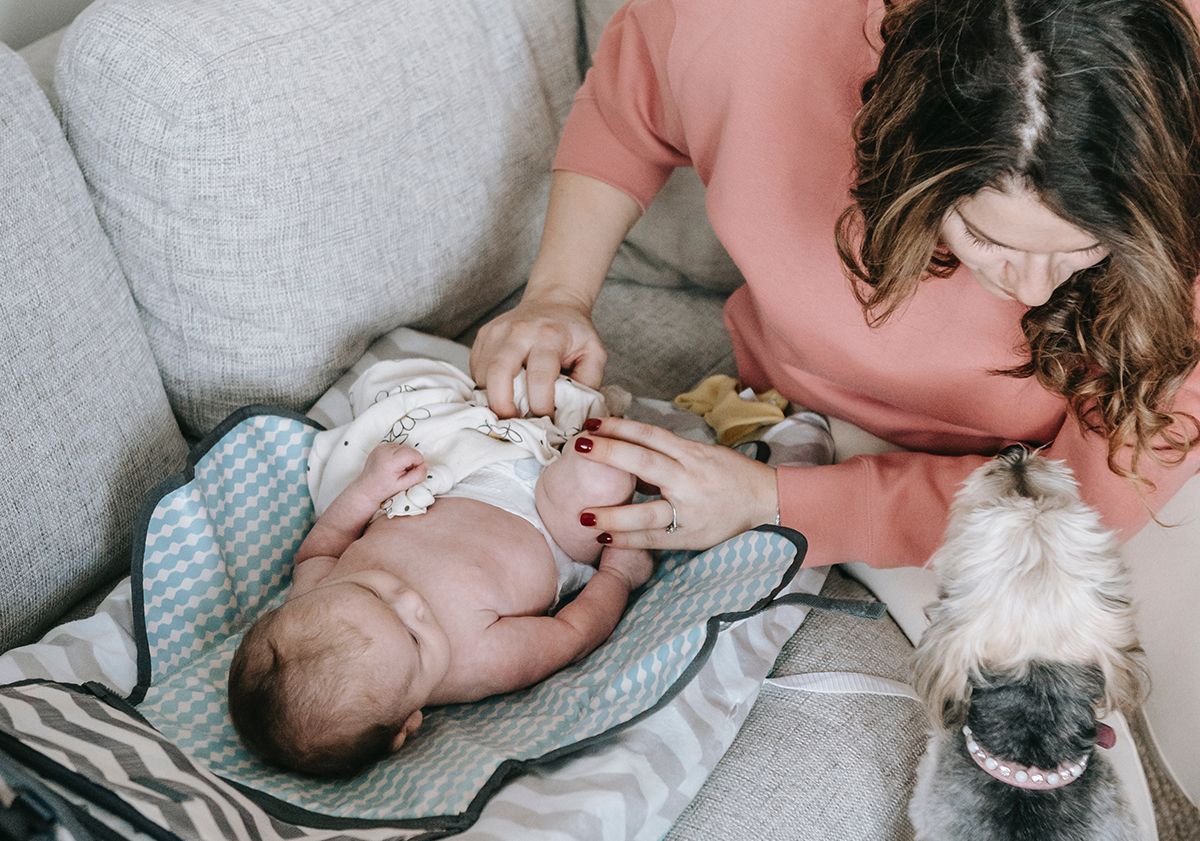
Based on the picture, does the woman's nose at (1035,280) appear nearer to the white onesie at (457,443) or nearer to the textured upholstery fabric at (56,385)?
the white onesie at (457,443)

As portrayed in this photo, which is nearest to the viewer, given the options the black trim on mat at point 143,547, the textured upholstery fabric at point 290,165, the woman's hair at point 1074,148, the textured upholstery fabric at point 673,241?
the woman's hair at point 1074,148

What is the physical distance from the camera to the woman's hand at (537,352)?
4.09ft

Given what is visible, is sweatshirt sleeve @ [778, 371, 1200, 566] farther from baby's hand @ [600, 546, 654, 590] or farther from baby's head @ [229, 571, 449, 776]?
baby's head @ [229, 571, 449, 776]

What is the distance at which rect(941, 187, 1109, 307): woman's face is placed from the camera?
0.77 m

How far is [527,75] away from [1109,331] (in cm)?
97

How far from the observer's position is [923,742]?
1097 mm

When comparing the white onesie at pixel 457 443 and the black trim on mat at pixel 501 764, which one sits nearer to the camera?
the black trim on mat at pixel 501 764

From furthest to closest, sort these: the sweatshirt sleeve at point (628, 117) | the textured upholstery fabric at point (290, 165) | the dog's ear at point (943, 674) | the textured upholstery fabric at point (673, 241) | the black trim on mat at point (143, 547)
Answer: the textured upholstery fabric at point (673, 241), the sweatshirt sleeve at point (628, 117), the textured upholstery fabric at point (290, 165), the black trim on mat at point (143, 547), the dog's ear at point (943, 674)

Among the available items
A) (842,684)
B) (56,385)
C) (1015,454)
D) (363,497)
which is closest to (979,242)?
(1015,454)

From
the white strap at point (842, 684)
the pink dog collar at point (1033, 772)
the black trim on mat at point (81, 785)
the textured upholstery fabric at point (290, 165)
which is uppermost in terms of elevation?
the textured upholstery fabric at point (290, 165)

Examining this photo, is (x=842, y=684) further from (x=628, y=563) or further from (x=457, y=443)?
(x=457, y=443)

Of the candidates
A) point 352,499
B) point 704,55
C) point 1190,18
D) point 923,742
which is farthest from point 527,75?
point 923,742

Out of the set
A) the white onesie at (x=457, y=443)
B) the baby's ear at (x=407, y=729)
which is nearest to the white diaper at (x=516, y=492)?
the white onesie at (x=457, y=443)

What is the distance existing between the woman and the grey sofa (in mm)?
175
